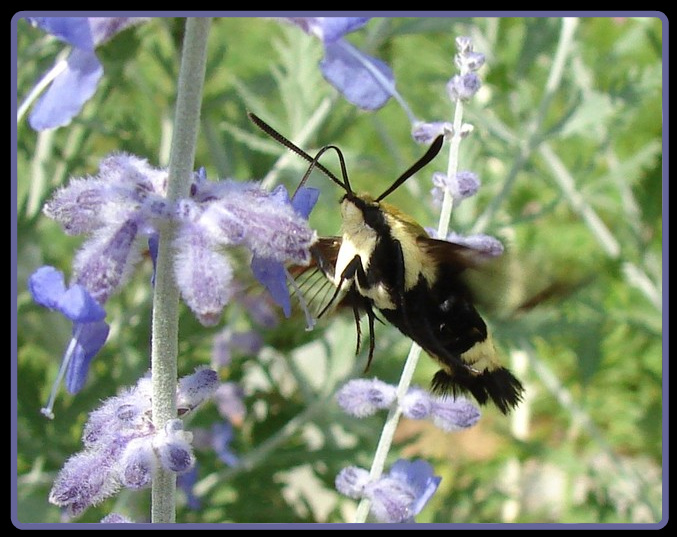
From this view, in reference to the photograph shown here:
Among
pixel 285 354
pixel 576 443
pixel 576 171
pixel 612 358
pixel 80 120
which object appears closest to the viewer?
pixel 80 120

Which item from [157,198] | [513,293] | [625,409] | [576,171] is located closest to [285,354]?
A: [576,171]

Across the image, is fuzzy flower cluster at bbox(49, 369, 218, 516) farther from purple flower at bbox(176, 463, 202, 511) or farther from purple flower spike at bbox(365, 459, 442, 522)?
purple flower at bbox(176, 463, 202, 511)

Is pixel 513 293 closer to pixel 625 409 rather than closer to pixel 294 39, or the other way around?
pixel 294 39

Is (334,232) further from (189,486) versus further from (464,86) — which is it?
(464,86)

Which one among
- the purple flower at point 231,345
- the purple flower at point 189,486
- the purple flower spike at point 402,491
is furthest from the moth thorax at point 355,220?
the purple flower at point 231,345

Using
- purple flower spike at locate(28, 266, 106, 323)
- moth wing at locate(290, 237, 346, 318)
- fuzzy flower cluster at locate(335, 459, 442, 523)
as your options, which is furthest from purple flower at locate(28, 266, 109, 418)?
fuzzy flower cluster at locate(335, 459, 442, 523)

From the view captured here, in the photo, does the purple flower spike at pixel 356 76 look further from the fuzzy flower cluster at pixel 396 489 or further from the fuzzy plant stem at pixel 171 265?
the fuzzy flower cluster at pixel 396 489
